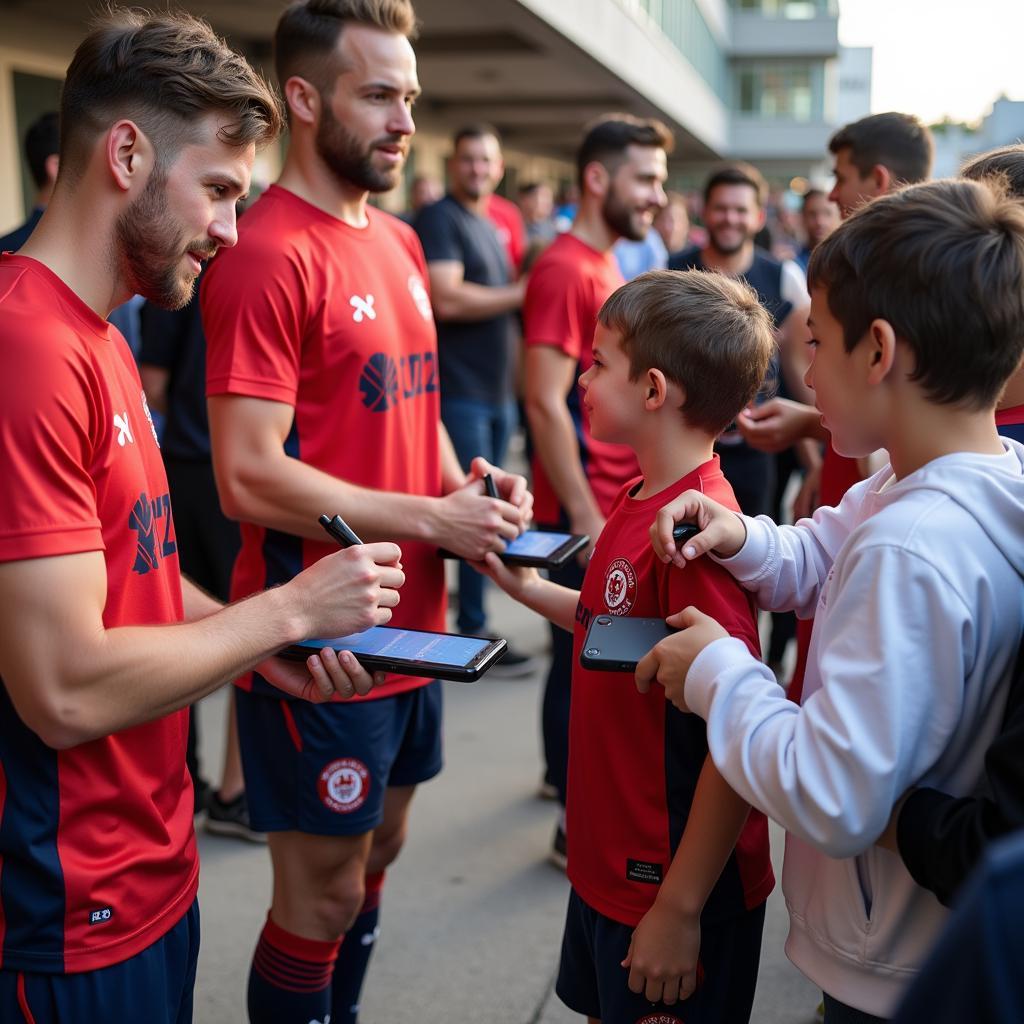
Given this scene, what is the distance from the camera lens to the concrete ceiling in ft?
31.7

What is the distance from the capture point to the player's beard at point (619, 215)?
152 inches

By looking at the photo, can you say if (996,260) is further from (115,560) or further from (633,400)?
(115,560)

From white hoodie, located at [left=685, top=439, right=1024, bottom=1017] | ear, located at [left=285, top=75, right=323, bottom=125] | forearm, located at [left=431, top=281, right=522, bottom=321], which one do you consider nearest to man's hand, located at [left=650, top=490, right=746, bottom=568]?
white hoodie, located at [left=685, top=439, right=1024, bottom=1017]

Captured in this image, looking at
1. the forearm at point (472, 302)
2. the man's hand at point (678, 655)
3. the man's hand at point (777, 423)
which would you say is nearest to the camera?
the man's hand at point (678, 655)

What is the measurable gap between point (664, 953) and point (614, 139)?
315cm

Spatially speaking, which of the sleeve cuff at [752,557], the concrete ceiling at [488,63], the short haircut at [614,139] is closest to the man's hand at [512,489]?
the sleeve cuff at [752,557]

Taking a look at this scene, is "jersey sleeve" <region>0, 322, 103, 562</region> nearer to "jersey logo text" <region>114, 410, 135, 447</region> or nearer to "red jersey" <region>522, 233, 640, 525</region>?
"jersey logo text" <region>114, 410, 135, 447</region>

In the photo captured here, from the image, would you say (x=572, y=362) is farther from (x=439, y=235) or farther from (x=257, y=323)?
(x=439, y=235)

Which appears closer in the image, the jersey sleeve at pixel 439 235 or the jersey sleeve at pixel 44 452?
the jersey sleeve at pixel 44 452

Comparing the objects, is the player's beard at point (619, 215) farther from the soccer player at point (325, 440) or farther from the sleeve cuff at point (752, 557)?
the sleeve cuff at point (752, 557)

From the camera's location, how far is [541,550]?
225 centimetres

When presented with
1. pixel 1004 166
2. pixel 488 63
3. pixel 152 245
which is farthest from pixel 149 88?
pixel 488 63

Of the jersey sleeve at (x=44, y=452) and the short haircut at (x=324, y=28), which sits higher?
the short haircut at (x=324, y=28)

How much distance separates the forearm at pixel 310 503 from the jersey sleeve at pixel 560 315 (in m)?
1.43
